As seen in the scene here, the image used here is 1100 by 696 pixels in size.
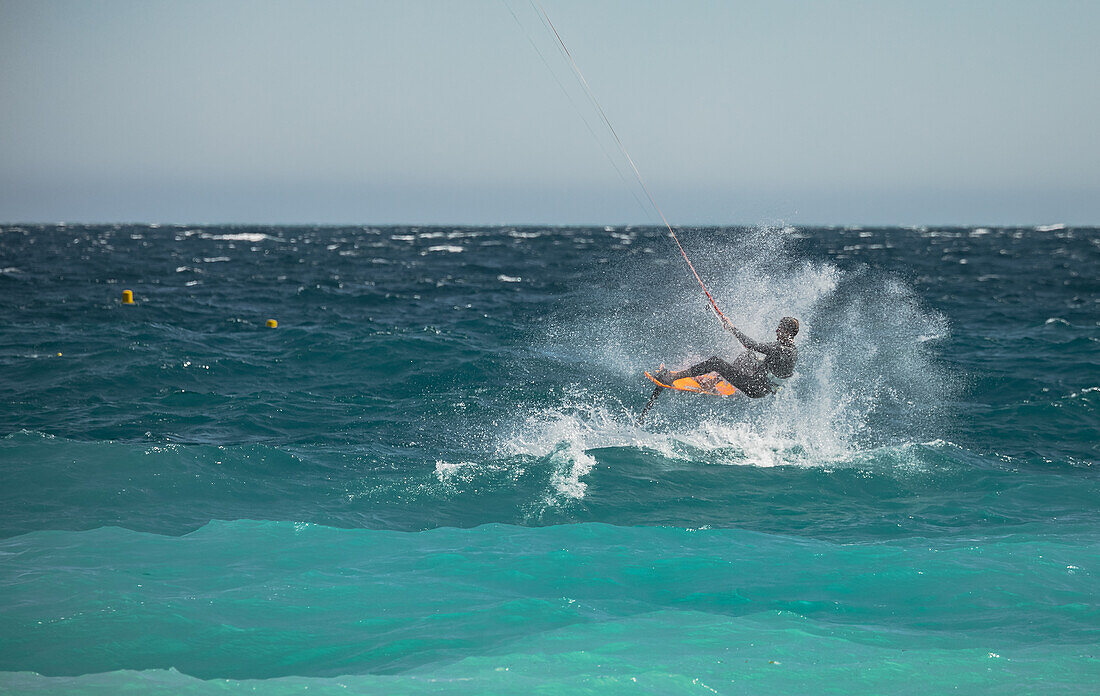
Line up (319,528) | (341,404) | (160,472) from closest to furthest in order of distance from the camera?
1. (319,528)
2. (160,472)
3. (341,404)

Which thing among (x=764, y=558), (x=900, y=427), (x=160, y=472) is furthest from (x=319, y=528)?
(x=900, y=427)

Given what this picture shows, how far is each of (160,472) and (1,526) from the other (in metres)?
2.50

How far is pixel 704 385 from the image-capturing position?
41.6 feet

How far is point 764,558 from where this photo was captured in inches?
372

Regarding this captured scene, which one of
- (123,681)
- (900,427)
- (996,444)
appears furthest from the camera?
(900,427)

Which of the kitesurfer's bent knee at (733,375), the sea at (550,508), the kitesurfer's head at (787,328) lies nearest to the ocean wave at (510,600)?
the sea at (550,508)

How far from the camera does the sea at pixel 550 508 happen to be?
703 centimetres

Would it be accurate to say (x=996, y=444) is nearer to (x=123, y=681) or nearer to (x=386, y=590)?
(x=386, y=590)

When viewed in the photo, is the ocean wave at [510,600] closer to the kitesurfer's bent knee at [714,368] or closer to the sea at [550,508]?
the sea at [550,508]

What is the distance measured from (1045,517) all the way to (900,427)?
5.05 metres

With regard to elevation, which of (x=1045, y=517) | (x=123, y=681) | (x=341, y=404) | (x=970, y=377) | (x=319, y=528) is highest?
(x=970, y=377)

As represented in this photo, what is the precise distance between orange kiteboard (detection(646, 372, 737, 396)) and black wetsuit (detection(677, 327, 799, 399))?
0.19m

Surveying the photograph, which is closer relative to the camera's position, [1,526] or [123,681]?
[123,681]

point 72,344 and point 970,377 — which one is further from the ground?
point 970,377
